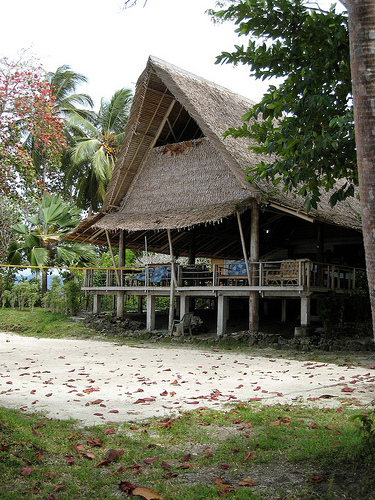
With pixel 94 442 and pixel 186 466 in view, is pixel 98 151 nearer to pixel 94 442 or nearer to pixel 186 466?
pixel 94 442

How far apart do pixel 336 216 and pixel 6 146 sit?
377 inches

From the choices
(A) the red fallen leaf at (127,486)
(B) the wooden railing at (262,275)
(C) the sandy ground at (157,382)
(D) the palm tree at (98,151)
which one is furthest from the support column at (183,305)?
→ (D) the palm tree at (98,151)

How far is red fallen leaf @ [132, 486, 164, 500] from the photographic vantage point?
375 cm

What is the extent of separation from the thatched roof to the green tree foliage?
6.38 metres

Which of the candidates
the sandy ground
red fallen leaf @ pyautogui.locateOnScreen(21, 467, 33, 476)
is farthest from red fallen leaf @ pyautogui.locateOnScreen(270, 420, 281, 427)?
red fallen leaf @ pyautogui.locateOnScreen(21, 467, 33, 476)

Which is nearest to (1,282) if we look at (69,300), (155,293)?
(69,300)

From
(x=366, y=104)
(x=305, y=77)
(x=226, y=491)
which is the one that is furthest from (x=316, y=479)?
(x=305, y=77)

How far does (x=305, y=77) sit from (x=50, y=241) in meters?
18.4

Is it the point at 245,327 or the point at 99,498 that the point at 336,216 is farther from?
Answer: the point at 99,498

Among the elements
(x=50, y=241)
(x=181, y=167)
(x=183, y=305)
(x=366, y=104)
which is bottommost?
(x=183, y=305)

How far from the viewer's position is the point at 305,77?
6992 mm

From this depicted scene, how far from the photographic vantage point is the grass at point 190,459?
3916 millimetres

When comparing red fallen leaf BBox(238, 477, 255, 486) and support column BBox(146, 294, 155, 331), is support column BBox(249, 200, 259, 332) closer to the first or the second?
support column BBox(146, 294, 155, 331)

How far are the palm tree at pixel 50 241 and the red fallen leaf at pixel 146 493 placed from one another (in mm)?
20004
